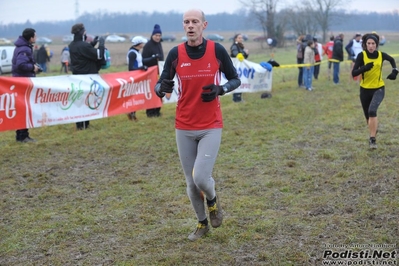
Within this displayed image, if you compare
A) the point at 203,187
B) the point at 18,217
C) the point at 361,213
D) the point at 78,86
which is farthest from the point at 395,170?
the point at 78,86

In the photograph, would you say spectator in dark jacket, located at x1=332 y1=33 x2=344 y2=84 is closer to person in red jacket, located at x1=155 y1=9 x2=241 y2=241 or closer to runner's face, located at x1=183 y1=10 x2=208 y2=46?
person in red jacket, located at x1=155 y1=9 x2=241 y2=241

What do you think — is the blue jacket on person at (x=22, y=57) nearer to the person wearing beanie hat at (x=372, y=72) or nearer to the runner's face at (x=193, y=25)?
the person wearing beanie hat at (x=372, y=72)

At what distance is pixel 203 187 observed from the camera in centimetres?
493

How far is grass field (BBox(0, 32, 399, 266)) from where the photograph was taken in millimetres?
4980

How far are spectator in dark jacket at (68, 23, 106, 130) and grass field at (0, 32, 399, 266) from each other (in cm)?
133

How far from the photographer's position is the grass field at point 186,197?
196 inches

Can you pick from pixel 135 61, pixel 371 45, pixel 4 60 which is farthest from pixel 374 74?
pixel 4 60

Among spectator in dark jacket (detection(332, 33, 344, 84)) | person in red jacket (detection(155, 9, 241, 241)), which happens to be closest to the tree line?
spectator in dark jacket (detection(332, 33, 344, 84))

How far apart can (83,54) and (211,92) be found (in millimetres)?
7431

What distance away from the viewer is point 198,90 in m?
4.82

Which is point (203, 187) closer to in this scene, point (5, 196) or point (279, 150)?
point (5, 196)

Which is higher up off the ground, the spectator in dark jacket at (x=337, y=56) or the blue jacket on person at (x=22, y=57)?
the blue jacket on person at (x=22, y=57)

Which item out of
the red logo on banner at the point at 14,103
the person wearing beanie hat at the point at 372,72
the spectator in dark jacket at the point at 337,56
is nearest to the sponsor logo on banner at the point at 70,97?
the red logo on banner at the point at 14,103

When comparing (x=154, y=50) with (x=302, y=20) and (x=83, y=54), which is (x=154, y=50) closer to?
(x=83, y=54)
